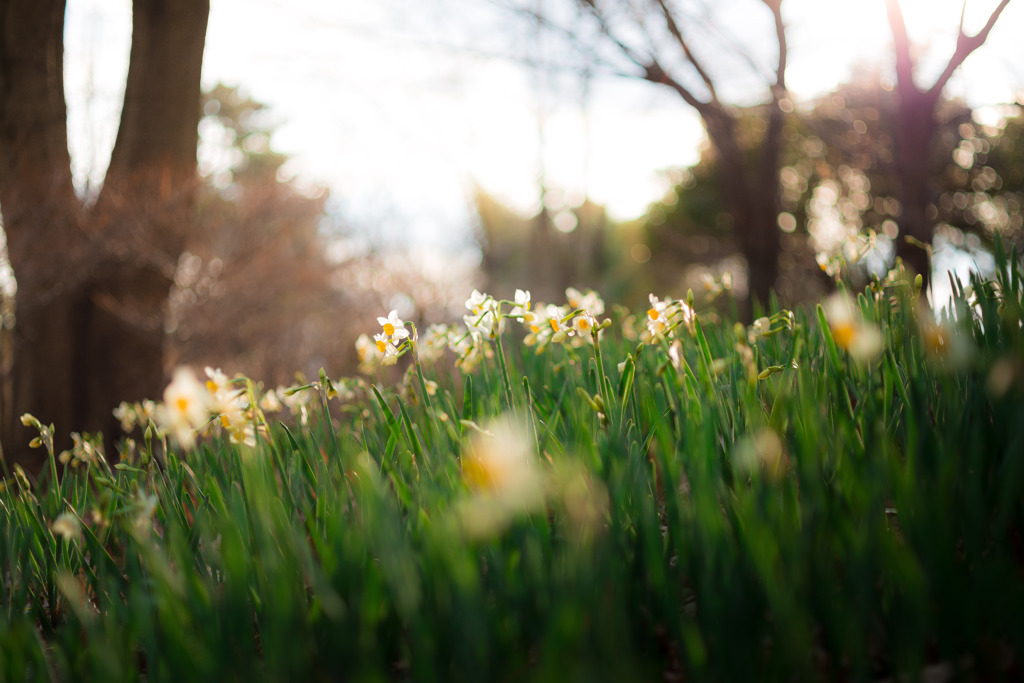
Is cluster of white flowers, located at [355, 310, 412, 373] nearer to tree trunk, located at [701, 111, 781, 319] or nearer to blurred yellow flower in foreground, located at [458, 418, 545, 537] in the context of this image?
blurred yellow flower in foreground, located at [458, 418, 545, 537]

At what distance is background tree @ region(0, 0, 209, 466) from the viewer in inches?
187

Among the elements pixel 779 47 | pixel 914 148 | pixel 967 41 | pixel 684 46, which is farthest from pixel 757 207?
pixel 967 41

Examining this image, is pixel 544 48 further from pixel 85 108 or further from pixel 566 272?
pixel 566 272

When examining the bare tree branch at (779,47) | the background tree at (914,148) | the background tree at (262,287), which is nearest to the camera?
the background tree at (914,148)

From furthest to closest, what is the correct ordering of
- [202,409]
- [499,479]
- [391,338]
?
[391,338]
[202,409]
[499,479]

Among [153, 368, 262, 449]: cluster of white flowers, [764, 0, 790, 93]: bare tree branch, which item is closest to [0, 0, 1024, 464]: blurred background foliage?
[764, 0, 790, 93]: bare tree branch

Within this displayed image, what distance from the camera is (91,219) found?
4.97 m

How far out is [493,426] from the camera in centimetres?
176

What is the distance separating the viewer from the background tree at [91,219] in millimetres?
4754

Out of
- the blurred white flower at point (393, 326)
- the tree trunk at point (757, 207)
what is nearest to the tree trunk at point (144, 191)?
the blurred white flower at point (393, 326)

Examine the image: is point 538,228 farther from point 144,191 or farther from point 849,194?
point 144,191

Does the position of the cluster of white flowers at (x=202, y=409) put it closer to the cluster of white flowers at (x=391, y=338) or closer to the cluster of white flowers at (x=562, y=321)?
the cluster of white flowers at (x=391, y=338)

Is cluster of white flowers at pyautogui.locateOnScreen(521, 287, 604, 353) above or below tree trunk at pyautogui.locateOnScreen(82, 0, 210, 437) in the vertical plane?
below

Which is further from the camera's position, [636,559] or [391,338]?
[391,338]
